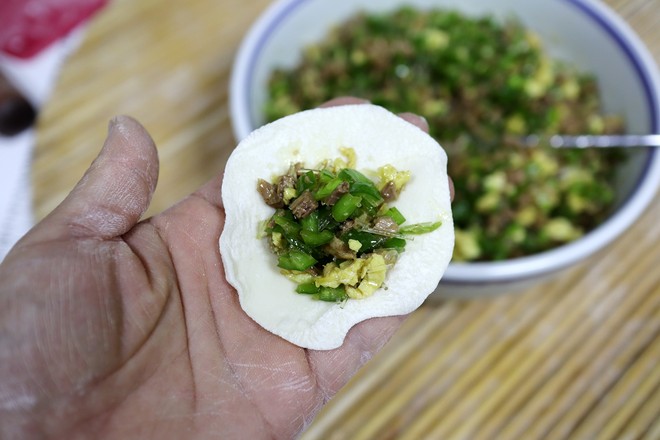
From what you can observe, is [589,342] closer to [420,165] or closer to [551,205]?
[551,205]

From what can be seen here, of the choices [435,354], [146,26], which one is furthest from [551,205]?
[146,26]

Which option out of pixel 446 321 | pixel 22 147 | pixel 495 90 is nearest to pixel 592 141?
pixel 495 90

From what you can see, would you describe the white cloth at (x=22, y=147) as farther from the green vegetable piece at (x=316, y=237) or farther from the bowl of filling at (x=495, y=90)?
the green vegetable piece at (x=316, y=237)

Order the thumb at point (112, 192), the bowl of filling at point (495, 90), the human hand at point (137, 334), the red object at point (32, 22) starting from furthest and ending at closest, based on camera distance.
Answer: the red object at point (32, 22) < the bowl of filling at point (495, 90) < the thumb at point (112, 192) < the human hand at point (137, 334)

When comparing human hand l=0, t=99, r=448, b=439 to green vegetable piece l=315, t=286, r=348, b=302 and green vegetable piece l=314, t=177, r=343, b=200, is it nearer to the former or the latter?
green vegetable piece l=315, t=286, r=348, b=302

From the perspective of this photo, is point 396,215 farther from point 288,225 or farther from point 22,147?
point 22,147

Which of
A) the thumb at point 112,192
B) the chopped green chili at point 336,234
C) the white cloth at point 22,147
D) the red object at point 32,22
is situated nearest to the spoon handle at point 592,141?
the chopped green chili at point 336,234
